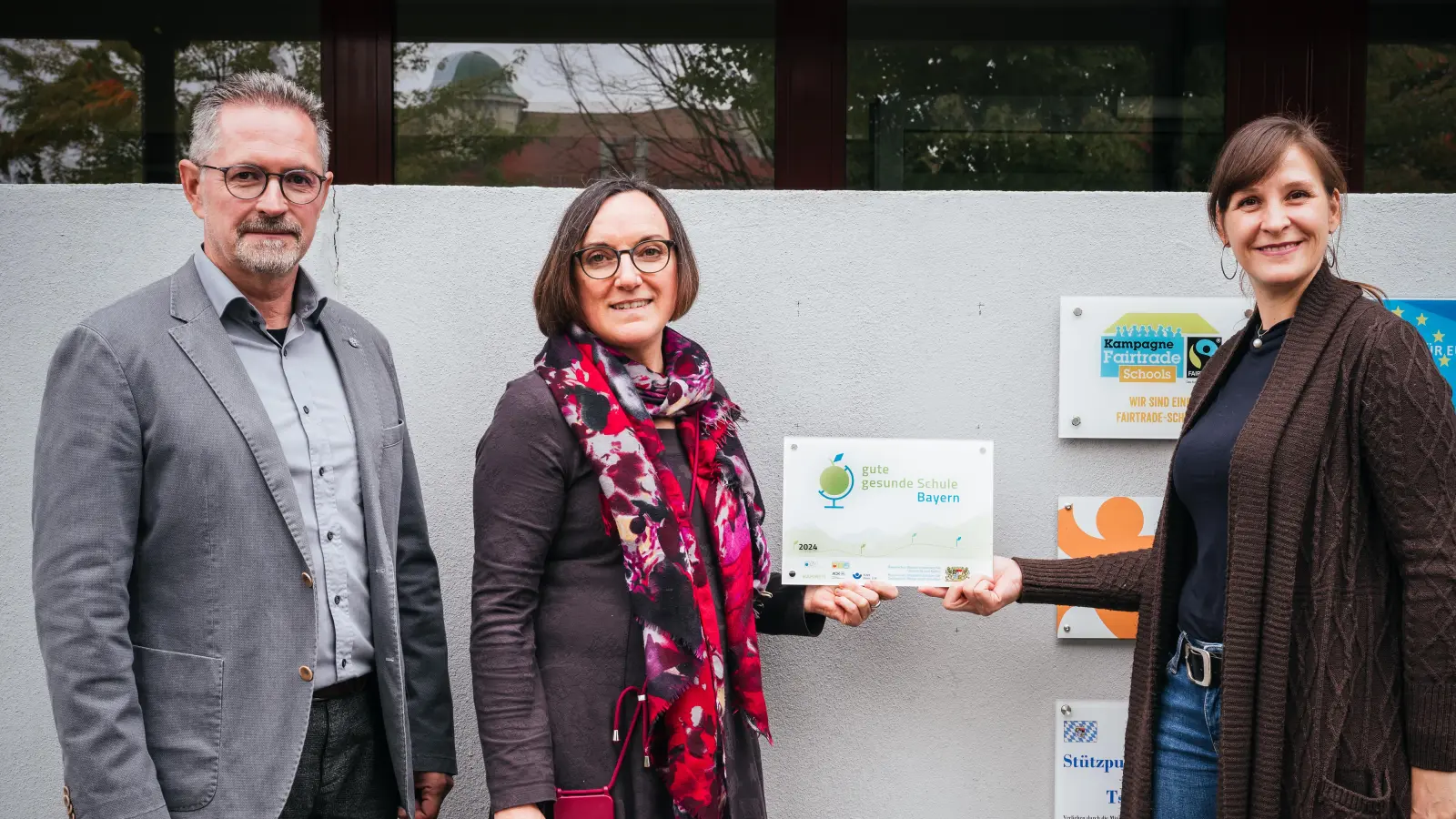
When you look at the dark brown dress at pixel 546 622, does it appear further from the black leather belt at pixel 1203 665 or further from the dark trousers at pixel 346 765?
the black leather belt at pixel 1203 665

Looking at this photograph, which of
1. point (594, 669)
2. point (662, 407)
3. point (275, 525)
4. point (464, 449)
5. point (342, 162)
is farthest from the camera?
point (342, 162)

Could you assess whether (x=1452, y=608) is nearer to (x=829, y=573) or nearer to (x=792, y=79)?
(x=829, y=573)

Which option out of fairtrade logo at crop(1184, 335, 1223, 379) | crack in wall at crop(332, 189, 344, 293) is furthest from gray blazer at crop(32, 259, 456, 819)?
fairtrade logo at crop(1184, 335, 1223, 379)

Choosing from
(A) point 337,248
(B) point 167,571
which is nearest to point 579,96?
(A) point 337,248

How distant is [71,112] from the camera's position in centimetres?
433

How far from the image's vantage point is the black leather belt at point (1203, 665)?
2117 millimetres

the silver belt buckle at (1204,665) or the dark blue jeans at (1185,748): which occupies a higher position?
the silver belt buckle at (1204,665)

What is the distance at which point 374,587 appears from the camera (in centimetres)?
202

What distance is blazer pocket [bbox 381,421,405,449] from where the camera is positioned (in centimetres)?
213

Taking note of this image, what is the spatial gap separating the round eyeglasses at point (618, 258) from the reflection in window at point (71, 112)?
10.1 ft

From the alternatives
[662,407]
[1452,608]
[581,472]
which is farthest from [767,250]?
[1452,608]

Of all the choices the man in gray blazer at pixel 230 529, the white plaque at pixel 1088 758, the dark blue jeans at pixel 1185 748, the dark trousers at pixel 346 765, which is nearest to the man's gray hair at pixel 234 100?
the man in gray blazer at pixel 230 529

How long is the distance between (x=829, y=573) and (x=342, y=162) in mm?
2475

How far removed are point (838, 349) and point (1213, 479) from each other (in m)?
0.99
